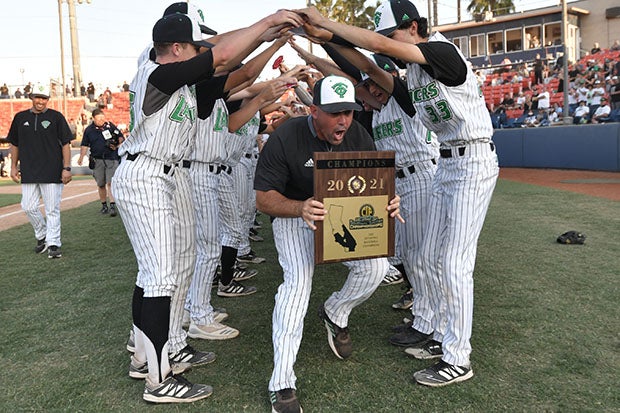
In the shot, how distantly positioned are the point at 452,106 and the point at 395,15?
711 millimetres

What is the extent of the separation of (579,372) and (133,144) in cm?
293

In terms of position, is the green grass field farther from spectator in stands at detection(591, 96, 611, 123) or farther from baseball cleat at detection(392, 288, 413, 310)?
spectator in stands at detection(591, 96, 611, 123)

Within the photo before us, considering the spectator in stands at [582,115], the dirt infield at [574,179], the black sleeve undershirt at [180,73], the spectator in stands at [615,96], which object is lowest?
the dirt infield at [574,179]

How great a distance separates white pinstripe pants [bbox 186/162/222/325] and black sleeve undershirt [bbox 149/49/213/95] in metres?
1.39

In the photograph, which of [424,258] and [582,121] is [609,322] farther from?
[582,121]

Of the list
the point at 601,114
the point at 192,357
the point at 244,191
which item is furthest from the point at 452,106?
the point at 601,114

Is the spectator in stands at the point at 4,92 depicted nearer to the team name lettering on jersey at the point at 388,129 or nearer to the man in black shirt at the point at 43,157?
the man in black shirt at the point at 43,157

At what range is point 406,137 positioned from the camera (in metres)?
3.97

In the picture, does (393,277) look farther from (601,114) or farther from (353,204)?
(601,114)

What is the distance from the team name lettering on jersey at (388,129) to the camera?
4023mm

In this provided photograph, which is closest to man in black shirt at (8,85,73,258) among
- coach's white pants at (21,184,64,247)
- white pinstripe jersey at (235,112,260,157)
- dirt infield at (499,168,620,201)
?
coach's white pants at (21,184,64,247)

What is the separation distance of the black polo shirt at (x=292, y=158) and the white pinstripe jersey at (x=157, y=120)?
493 millimetres

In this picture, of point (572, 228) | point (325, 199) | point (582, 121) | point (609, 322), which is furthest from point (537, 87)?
point (325, 199)

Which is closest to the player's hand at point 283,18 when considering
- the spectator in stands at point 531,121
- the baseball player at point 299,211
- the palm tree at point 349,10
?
the baseball player at point 299,211
